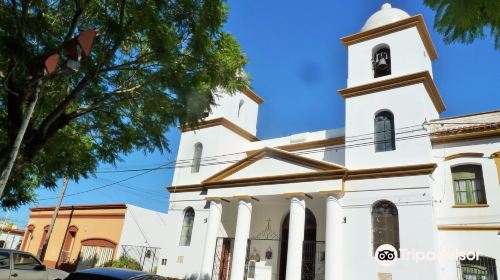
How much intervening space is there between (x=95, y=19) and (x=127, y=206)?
55.2 ft

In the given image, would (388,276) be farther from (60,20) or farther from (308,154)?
(60,20)

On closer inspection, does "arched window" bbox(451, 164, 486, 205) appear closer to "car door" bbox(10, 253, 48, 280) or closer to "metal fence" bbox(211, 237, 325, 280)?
"metal fence" bbox(211, 237, 325, 280)

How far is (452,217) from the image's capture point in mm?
13648

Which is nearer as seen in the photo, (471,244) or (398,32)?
(471,244)

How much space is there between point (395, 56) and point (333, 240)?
8.44m

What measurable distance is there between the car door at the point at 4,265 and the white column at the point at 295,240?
9105 mm

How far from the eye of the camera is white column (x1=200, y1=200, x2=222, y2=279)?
16.7m

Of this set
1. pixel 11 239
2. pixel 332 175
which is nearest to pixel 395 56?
pixel 332 175

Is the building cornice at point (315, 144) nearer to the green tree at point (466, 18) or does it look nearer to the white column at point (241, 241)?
the white column at point (241, 241)

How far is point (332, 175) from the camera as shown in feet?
49.3

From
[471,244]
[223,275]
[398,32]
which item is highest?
[398,32]

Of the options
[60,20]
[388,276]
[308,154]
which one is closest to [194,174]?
[308,154]

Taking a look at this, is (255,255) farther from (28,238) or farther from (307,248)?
(28,238)

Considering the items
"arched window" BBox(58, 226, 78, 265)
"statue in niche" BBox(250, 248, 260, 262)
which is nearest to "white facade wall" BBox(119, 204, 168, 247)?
"arched window" BBox(58, 226, 78, 265)
